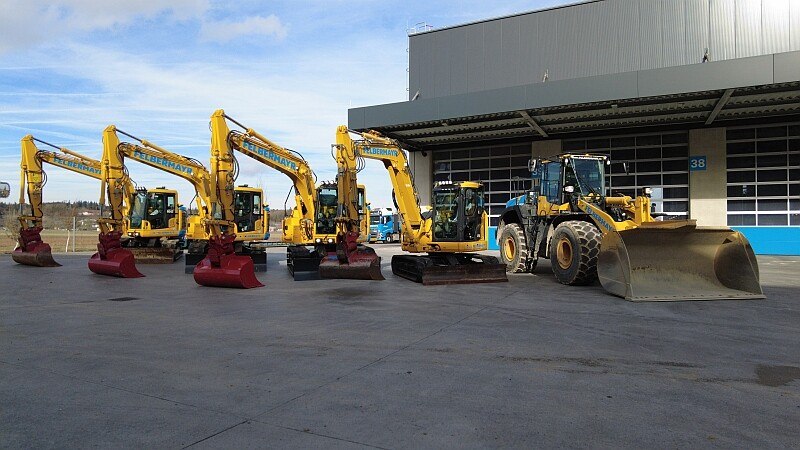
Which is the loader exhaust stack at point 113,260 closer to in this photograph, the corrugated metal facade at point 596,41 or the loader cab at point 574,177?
the loader cab at point 574,177

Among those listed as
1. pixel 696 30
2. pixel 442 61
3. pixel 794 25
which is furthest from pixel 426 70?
pixel 794 25

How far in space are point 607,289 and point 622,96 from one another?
1187 cm

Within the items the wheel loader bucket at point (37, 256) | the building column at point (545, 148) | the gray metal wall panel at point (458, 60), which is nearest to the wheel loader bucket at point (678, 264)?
the building column at point (545, 148)

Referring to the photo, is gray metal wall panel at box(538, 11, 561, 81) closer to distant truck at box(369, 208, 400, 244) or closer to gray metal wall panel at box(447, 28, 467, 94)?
gray metal wall panel at box(447, 28, 467, 94)

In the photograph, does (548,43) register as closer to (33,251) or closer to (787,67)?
(787,67)

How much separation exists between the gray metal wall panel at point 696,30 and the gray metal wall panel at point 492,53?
343 inches

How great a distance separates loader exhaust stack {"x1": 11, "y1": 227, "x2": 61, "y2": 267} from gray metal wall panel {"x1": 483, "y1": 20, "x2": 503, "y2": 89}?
21.2 m

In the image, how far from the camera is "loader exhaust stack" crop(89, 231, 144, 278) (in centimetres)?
1449

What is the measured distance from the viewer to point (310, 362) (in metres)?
5.64

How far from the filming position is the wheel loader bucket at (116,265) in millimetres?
14464

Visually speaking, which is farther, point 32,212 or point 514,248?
point 32,212

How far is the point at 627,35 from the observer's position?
82.6 feet

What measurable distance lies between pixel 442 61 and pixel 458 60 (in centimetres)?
93

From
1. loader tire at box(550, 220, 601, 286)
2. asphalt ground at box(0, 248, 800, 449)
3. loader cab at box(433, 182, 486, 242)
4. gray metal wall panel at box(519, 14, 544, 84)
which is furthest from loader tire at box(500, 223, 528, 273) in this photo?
gray metal wall panel at box(519, 14, 544, 84)
